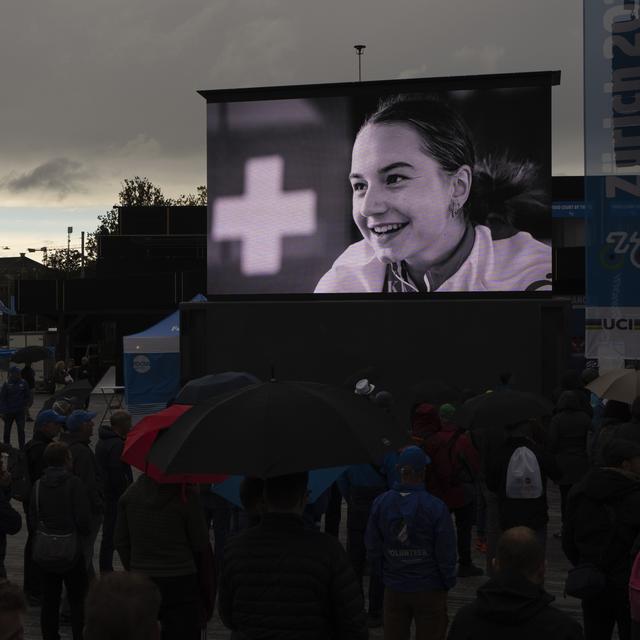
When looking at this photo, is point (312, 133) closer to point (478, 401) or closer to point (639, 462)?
point (478, 401)

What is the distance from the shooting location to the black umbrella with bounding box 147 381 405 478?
411 centimetres

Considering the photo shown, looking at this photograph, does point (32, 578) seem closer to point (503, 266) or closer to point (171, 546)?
point (171, 546)

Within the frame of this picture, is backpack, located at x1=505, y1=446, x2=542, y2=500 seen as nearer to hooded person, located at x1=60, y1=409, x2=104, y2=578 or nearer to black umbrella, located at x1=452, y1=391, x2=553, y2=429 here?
black umbrella, located at x1=452, y1=391, x2=553, y2=429

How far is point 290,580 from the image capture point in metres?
4.02

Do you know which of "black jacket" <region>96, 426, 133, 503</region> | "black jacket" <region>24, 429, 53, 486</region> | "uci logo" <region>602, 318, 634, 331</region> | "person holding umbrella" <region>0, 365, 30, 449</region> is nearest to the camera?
"black jacket" <region>24, 429, 53, 486</region>

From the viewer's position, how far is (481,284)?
21562 mm

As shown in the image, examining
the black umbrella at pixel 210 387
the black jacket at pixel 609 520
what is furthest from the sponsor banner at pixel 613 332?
A: the black jacket at pixel 609 520

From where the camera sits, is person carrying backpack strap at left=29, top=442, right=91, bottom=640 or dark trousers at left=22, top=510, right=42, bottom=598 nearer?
→ person carrying backpack strap at left=29, top=442, right=91, bottom=640

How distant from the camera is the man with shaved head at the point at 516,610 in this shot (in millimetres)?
3611

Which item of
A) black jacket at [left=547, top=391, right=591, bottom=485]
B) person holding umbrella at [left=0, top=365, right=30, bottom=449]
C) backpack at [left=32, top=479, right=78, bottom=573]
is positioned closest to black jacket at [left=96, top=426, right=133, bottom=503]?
backpack at [left=32, top=479, right=78, bottom=573]

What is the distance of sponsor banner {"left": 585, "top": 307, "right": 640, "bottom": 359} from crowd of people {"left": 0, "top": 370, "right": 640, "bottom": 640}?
3.73 metres

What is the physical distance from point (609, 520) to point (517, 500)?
7.28ft

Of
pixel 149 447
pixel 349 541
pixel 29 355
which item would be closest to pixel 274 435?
pixel 149 447

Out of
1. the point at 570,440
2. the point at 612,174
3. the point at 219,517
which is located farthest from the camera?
the point at 612,174
